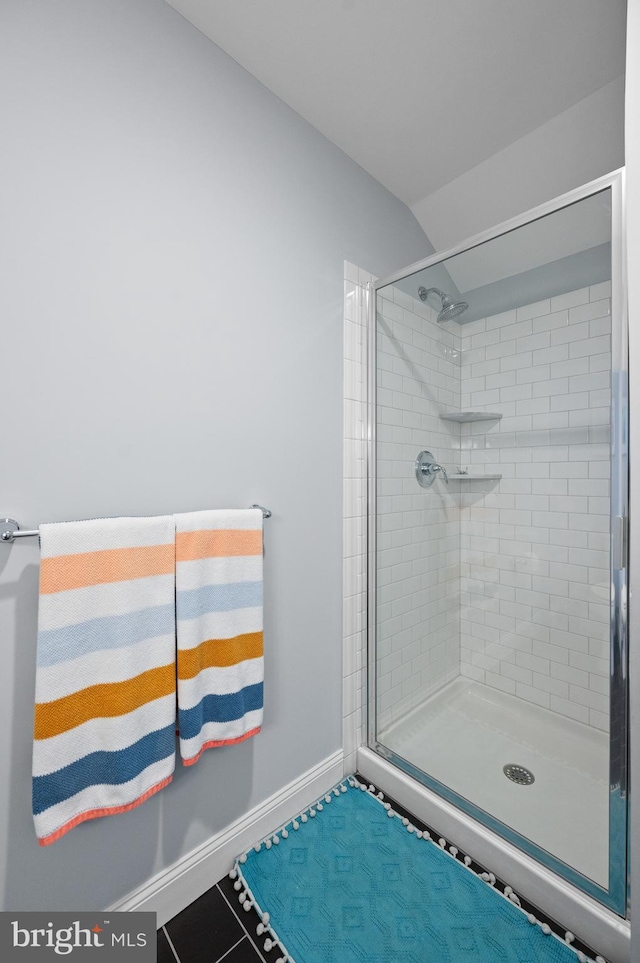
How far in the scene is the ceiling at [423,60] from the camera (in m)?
1.08

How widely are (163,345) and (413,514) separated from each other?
1158mm

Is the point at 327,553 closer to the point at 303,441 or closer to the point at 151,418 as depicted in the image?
the point at 303,441

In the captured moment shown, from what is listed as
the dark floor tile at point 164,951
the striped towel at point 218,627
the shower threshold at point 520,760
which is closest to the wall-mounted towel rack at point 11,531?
the striped towel at point 218,627

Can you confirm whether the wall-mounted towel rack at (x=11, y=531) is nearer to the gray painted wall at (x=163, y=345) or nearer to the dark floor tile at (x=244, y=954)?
the gray painted wall at (x=163, y=345)

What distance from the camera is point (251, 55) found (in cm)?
119

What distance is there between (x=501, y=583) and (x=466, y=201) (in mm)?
1632

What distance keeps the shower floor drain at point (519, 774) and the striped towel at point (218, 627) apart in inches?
36.6

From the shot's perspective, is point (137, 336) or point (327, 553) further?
point (327, 553)

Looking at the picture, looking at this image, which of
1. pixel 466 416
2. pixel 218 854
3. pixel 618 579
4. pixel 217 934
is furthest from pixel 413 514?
pixel 217 934

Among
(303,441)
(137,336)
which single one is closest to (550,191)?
(303,441)

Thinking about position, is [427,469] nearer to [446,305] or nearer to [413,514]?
[413,514]

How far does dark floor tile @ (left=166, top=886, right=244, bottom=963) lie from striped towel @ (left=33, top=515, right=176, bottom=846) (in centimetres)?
43

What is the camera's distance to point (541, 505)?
153cm

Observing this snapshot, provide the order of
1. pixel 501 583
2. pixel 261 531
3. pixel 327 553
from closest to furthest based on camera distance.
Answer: pixel 261 531
pixel 327 553
pixel 501 583
